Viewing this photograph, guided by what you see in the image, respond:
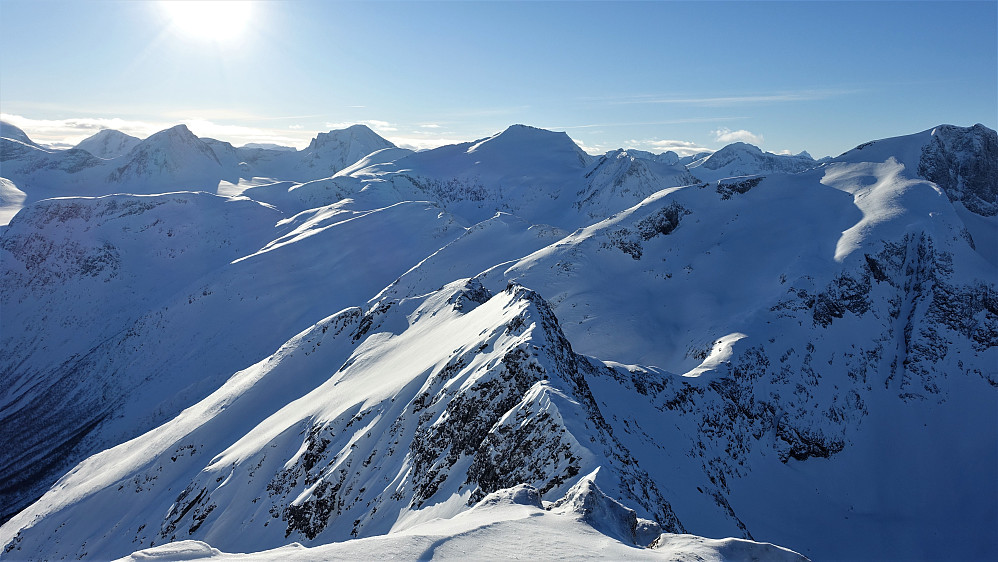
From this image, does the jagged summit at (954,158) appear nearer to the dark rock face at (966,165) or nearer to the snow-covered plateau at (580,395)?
the dark rock face at (966,165)

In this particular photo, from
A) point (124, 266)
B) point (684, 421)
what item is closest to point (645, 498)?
point (684, 421)

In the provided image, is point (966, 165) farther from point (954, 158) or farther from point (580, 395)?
point (580, 395)

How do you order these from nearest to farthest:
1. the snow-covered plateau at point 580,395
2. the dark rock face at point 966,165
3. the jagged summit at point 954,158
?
the snow-covered plateau at point 580,395 < the dark rock face at point 966,165 < the jagged summit at point 954,158

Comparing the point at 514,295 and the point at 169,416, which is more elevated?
the point at 514,295

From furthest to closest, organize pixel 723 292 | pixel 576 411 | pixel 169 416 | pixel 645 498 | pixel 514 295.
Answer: pixel 169 416, pixel 723 292, pixel 514 295, pixel 576 411, pixel 645 498

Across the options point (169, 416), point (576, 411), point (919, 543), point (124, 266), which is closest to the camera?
point (576, 411)

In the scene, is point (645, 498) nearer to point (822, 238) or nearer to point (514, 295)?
point (514, 295)

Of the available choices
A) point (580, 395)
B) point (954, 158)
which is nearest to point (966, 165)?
point (954, 158)

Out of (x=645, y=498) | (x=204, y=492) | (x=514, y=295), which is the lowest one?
(x=204, y=492)

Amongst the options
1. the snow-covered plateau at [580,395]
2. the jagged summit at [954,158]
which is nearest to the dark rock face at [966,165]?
the jagged summit at [954,158]
